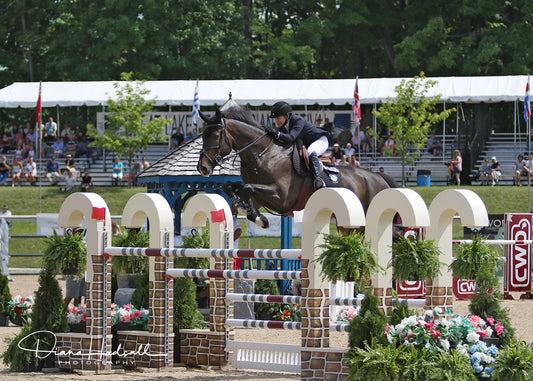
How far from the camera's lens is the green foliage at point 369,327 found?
612cm

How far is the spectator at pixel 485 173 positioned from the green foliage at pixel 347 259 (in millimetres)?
22590

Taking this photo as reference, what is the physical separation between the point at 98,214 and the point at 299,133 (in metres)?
3.33

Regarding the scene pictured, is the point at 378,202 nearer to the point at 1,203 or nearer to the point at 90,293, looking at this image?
the point at 90,293

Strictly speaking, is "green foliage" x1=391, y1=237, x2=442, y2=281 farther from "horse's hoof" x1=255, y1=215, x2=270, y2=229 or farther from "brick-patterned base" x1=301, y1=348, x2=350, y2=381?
"horse's hoof" x1=255, y1=215, x2=270, y2=229

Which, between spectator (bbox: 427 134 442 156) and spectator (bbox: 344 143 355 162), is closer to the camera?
spectator (bbox: 344 143 355 162)

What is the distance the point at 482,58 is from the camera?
1414 inches

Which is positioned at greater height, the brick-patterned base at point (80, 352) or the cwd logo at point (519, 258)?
the cwd logo at point (519, 258)

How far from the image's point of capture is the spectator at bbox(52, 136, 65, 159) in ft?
109

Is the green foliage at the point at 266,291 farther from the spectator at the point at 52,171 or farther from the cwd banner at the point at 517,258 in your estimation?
the spectator at the point at 52,171

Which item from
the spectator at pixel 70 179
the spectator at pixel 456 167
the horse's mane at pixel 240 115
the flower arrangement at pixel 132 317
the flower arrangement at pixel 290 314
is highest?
the spectator at pixel 456 167

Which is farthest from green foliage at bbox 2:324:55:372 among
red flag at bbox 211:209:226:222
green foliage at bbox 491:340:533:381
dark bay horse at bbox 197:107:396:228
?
green foliage at bbox 491:340:533:381

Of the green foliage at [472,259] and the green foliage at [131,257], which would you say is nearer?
the green foliage at [472,259]

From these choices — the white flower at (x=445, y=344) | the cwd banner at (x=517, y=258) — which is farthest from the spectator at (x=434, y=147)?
the white flower at (x=445, y=344)

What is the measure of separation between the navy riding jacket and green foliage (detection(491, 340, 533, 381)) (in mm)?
5246
